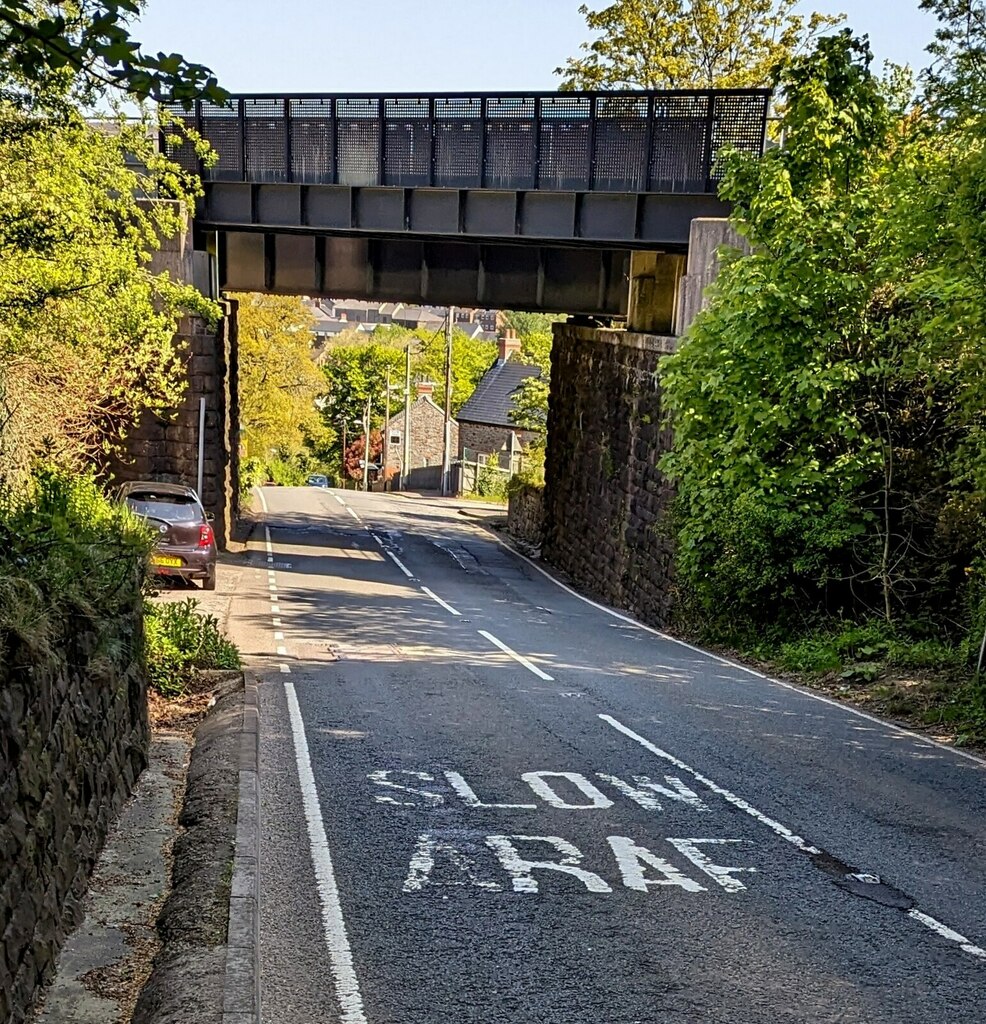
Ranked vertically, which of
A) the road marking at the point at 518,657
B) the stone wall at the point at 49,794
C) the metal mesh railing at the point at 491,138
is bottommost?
the road marking at the point at 518,657

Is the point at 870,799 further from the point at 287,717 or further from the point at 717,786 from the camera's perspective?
the point at 287,717

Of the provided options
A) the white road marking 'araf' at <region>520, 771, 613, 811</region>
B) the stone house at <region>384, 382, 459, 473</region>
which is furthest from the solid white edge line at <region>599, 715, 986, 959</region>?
the stone house at <region>384, 382, 459, 473</region>


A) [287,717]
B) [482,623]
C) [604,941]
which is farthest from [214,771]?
[482,623]

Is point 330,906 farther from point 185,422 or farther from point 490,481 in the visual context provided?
point 490,481

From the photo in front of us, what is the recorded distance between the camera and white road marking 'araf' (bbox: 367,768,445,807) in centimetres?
953

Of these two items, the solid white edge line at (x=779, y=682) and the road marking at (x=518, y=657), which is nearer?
the solid white edge line at (x=779, y=682)

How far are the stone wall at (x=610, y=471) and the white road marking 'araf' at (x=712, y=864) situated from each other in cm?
1554

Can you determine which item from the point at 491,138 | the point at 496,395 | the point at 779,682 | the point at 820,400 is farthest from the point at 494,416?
the point at 779,682

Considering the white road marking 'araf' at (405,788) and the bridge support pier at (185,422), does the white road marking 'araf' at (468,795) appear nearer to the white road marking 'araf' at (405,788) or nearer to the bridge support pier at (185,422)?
the white road marking 'araf' at (405,788)

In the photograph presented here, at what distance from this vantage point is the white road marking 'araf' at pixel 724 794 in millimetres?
8960

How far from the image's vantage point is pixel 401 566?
3316cm

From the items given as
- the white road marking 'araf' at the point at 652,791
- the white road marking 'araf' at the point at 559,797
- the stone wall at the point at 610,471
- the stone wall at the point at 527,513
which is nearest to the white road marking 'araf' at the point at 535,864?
the white road marking 'araf' at the point at 559,797

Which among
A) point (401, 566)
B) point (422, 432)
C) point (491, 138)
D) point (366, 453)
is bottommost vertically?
point (401, 566)

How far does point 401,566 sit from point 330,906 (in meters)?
26.0
